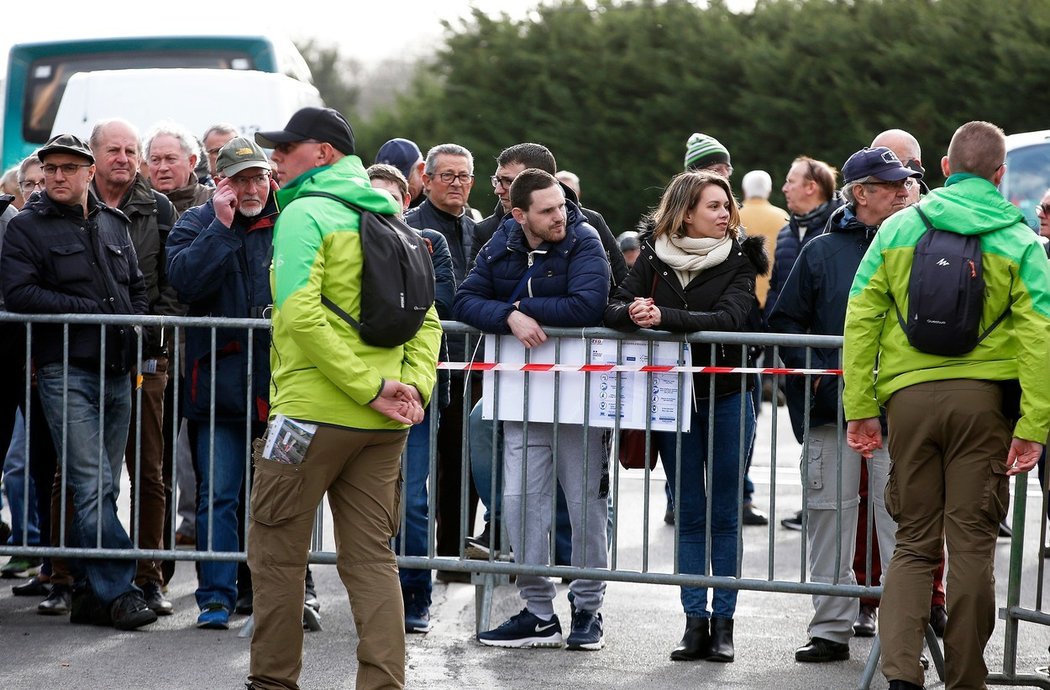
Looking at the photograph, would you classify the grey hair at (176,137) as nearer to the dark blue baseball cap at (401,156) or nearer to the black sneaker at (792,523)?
the dark blue baseball cap at (401,156)

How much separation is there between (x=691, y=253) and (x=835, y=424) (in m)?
0.94

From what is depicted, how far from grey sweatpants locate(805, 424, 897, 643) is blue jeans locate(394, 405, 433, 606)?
1.68 m

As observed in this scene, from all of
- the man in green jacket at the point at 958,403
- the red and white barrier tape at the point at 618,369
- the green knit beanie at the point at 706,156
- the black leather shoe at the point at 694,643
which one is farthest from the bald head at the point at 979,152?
the green knit beanie at the point at 706,156

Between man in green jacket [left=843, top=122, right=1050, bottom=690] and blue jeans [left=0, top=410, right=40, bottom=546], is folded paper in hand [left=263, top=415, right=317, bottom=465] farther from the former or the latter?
blue jeans [left=0, top=410, right=40, bottom=546]

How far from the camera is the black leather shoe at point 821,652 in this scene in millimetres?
6434

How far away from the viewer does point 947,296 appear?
5.24 meters

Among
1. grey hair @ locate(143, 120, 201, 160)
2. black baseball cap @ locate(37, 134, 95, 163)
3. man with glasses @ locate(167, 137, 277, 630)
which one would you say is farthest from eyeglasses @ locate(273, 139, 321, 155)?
grey hair @ locate(143, 120, 201, 160)

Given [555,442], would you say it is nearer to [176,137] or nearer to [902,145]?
[902,145]

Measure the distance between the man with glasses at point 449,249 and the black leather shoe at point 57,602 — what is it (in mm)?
1795

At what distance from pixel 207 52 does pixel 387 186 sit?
7.94 metres

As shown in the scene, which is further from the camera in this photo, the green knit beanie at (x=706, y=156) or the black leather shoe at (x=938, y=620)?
the green knit beanie at (x=706, y=156)

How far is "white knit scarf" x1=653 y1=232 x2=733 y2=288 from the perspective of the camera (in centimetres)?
642

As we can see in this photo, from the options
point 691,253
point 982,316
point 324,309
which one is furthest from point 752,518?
point 324,309

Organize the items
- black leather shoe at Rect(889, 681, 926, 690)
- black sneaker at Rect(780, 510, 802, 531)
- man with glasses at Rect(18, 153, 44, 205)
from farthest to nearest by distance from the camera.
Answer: black sneaker at Rect(780, 510, 802, 531) → man with glasses at Rect(18, 153, 44, 205) → black leather shoe at Rect(889, 681, 926, 690)
